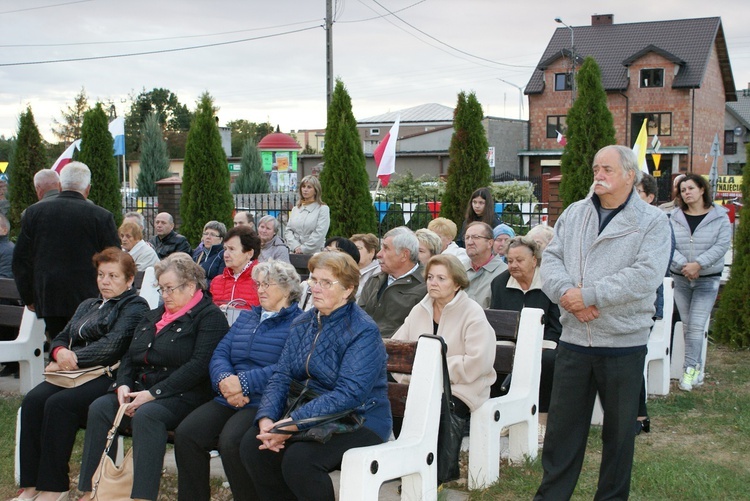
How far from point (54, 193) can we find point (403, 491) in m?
4.05

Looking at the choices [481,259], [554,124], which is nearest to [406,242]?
[481,259]

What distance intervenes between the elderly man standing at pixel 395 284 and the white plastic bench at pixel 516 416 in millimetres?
957

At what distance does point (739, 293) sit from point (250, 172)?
23.7 meters

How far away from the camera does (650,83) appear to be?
46.6 metres

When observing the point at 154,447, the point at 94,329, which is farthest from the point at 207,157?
the point at 154,447

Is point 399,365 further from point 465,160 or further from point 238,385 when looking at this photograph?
point 465,160

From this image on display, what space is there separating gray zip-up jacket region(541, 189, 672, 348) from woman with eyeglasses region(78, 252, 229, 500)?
6.98 ft

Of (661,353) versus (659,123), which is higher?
(659,123)

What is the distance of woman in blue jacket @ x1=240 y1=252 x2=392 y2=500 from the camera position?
4.04 meters

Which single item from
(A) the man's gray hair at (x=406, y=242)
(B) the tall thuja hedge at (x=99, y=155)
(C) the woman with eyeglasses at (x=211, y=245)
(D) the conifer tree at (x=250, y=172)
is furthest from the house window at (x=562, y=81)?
(A) the man's gray hair at (x=406, y=242)

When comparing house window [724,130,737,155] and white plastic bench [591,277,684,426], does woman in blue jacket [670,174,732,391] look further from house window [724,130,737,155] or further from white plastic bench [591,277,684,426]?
house window [724,130,737,155]

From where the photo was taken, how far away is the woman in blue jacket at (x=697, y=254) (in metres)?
7.22

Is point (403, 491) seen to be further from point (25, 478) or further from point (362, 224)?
point (362, 224)

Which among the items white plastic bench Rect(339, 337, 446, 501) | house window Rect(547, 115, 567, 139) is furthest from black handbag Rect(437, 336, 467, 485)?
house window Rect(547, 115, 567, 139)
